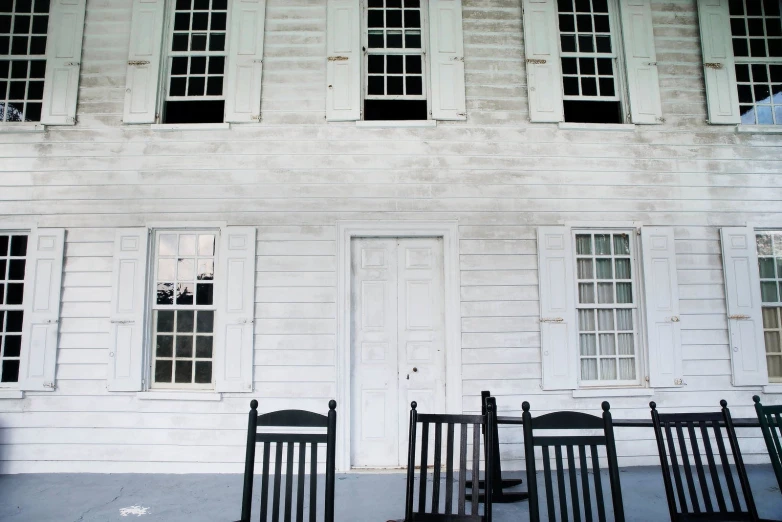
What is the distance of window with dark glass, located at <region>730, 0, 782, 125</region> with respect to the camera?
17.2ft

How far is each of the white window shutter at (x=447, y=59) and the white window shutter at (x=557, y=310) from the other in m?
1.60

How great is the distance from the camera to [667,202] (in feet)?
16.2

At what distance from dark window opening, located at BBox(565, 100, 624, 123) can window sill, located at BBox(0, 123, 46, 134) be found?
565 centimetres

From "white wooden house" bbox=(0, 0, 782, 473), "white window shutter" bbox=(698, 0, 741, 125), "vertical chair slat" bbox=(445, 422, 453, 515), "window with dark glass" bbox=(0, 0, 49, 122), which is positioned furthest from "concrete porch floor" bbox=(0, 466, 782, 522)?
"window with dark glass" bbox=(0, 0, 49, 122)

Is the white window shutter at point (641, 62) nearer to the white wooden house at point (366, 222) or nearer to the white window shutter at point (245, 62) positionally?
the white wooden house at point (366, 222)

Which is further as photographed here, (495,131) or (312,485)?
(495,131)

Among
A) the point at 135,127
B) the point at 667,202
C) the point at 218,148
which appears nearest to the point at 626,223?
the point at 667,202

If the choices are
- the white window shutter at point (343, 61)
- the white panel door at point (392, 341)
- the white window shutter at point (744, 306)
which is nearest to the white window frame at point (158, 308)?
the white panel door at point (392, 341)

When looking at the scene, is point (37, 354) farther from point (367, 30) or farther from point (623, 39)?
point (623, 39)

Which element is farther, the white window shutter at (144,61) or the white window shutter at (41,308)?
the white window shutter at (144,61)

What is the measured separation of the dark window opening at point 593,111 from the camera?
5199 millimetres

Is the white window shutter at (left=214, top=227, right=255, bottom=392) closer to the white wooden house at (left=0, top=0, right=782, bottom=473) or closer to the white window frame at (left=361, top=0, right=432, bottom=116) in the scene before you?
the white wooden house at (left=0, top=0, right=782, bottom=473)

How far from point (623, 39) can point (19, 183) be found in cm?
666

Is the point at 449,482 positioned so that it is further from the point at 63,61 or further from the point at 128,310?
the point at 63,61
